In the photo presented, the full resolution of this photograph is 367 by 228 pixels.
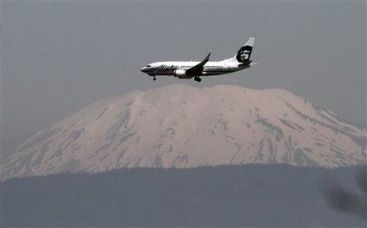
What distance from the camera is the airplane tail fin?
16312 cm

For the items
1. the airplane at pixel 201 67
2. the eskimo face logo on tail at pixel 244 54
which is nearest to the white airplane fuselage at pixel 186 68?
the airplane at pixel 201 67

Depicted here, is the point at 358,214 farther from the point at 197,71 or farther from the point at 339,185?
the point at 197,71

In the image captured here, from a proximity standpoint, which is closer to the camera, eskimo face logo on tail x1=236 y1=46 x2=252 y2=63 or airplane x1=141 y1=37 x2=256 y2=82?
airplane x1=141 y1=37 x2=256 y2=82

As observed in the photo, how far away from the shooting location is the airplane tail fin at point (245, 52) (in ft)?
535

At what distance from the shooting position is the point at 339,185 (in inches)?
755

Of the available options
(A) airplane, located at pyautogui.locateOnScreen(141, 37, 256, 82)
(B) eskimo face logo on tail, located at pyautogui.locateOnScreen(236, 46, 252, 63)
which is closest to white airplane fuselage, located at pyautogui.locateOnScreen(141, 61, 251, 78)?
(A) airplane, located at pyautogui.locateOnScreen(141, 37, 256, 82)

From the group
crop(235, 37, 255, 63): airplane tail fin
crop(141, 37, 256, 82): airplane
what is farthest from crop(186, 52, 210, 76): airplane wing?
crop(235, 37, 255, 63): airplane tail fin

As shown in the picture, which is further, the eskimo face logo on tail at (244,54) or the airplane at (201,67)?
the eskimo face logo on tail at (244,54)

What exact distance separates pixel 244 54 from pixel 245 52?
2.05ft

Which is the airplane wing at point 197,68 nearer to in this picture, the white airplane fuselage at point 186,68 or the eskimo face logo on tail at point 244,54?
the white airplane fuselage at point 186,68

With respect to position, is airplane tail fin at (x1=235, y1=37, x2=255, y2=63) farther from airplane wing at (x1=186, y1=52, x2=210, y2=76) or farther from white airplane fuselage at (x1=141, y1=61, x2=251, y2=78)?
airplane wing at (x1=186, y1=52, x2=210, y2=76)

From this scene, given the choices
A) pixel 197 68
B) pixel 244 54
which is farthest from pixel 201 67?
pixel 244 54

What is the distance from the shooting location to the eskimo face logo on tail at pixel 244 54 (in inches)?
6425

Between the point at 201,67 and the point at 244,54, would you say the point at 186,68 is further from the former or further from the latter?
the point at 244,54
